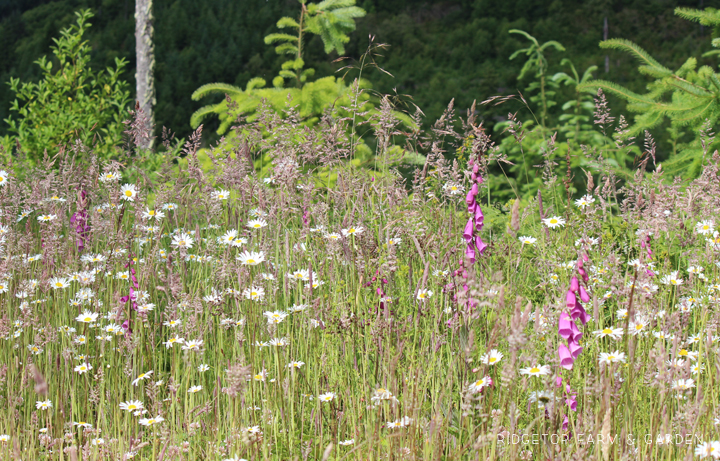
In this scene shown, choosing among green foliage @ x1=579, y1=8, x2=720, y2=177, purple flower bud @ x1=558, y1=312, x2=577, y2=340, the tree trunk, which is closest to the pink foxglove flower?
purple flower bud @ x1=558, y1=312, x2=577, y2=340

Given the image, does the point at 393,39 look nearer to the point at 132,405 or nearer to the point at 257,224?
the point at 257,224

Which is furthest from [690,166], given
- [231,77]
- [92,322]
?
[231,77]

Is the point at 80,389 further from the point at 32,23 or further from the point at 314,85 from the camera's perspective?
the point at 32,23

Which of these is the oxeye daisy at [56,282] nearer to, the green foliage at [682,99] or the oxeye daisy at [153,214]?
the oxeye daisy at [153,214]

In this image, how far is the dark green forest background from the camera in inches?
859

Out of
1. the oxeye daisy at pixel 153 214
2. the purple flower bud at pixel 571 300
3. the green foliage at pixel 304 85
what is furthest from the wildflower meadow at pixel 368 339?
the green foliage at pixel 304 85

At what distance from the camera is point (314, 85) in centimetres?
529

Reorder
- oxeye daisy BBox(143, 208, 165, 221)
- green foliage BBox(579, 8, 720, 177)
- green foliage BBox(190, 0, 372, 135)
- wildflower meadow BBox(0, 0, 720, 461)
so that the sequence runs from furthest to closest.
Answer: green foliage BBox(190, 0, 372, 135) → green foliage BBox(579, 8, 720, 177) → oxeye daisy BBox(143, 208, 165, 221) → wildflower meadow BBox(0, 0, 720, 461)

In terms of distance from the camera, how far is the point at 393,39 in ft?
101

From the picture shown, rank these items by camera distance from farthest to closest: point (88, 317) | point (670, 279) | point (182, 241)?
point (182, 241) < point (670, 279) < point (88, 317)

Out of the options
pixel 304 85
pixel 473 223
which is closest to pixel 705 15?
pixel 304 85

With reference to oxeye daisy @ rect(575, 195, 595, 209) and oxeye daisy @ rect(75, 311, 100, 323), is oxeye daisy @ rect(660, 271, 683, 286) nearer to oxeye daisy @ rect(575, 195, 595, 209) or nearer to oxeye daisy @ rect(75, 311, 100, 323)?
oxeye daisy @ rect(575, 195, 595, 209)

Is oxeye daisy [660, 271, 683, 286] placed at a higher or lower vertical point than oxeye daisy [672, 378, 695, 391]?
lower

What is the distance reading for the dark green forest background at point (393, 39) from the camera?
21828 mm
